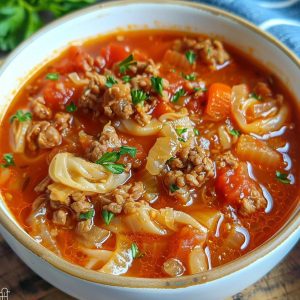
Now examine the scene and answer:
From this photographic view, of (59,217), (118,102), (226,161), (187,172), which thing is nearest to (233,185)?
(226,161)

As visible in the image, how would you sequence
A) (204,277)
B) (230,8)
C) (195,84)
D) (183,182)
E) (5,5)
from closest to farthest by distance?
(204,277), (183,182), (195,84), (230,8), (5,5)

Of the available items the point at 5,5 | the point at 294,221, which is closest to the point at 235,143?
the point at 294,221

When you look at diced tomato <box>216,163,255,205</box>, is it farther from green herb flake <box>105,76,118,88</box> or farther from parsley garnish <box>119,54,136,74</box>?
parsley garnish <box>119,54,136,74</box>

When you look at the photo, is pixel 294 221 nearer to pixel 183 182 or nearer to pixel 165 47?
pixel 183 182

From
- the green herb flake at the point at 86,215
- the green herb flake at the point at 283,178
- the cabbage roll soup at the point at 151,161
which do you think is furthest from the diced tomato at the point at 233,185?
the green herb flake at the point at 86,215

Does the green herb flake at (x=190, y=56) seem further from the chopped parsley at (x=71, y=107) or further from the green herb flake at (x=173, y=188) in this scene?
the green herb flake at (x=173, y=188)

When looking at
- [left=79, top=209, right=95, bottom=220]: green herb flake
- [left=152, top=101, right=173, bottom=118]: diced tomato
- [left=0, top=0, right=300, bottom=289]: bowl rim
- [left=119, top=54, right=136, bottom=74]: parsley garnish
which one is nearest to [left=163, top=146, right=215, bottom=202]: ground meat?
[left=152, top=101, right=173, bottom=118]: diced tomato
